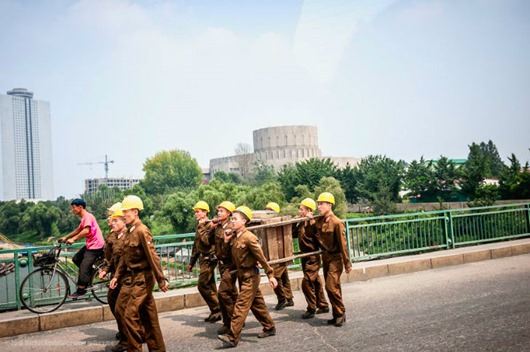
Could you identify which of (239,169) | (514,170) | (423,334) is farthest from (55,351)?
(239,169)

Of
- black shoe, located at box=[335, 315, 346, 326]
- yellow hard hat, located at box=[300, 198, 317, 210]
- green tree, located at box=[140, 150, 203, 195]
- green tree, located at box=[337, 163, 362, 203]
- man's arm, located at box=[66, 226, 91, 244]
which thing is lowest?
black shoe, located at box=[335, 315, 346, 326]

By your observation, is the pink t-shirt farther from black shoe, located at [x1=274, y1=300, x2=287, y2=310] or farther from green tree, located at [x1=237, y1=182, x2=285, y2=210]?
green tree, located at [x1=237, y1=182, x2=285, y2=210]

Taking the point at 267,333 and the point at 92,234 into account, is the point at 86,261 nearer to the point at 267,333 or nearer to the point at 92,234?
the point at 92,234

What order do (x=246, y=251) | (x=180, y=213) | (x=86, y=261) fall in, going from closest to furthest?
1. (x=246, y=251)
2. (x=86, y=261)
3. (x=180, y=213)

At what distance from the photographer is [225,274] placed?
605cm

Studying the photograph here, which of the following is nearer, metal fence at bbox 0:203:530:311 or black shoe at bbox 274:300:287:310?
black shoe at bbox 274:300:287:310

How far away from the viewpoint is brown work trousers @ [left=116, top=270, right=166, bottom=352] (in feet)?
16.5

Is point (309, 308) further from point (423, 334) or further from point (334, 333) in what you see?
point (423, 334)

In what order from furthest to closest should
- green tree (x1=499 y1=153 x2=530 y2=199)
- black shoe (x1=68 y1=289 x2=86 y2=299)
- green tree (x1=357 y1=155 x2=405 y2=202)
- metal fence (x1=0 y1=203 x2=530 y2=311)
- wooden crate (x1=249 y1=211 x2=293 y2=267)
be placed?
green tree (x1=357 y1=155 x2=405 y2=202)
green tree (x1=499 y1=153 x2=530 y2=199)
metal fence (x1=0 y1=203 x2=530 y2=311)
black shoe (x1=68 y1=289 x2=86 y2=299)
wooden crate (x1=249 y1=211 x2=293 y2=267)

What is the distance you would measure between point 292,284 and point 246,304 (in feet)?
11.3

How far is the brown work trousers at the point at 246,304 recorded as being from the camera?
17.8 ft

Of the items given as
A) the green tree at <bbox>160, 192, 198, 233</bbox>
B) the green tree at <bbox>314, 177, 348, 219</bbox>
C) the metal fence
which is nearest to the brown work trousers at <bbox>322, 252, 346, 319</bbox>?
the metal fence

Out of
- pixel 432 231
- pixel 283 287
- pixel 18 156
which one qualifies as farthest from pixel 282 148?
pixel 18 156

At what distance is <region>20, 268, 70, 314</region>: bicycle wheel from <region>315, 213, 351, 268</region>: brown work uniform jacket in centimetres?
394
